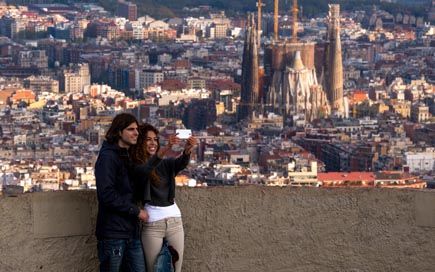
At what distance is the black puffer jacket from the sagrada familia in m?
39.4

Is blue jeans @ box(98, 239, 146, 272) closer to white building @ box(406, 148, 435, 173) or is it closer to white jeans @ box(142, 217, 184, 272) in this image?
white jeans @ box(142, 217, 184, 272)

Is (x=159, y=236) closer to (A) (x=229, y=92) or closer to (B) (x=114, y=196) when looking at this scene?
(B) (x=114, y=196)

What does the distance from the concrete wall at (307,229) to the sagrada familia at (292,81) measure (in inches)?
1541

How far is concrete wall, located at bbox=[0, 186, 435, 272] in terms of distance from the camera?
14.4 feet

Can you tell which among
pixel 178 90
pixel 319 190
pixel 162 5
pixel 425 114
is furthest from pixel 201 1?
pixel 319 190

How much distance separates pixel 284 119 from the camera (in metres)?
43.8

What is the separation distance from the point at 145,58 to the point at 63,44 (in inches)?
167

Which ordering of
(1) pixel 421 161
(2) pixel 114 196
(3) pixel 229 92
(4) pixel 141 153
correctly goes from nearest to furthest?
(2) pixel 114 196 < (4) pixel 141 153 < (1) pixel 421 161 < (3) pixel 229 92

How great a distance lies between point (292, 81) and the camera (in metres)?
45.2

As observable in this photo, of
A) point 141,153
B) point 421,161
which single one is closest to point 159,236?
point 141,153

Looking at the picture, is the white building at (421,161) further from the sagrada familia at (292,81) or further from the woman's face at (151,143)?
the woman's face at (151,143)

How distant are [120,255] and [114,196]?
0.54 ft

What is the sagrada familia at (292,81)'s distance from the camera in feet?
146

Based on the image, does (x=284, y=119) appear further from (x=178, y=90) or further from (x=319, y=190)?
(x=319, y=190)
